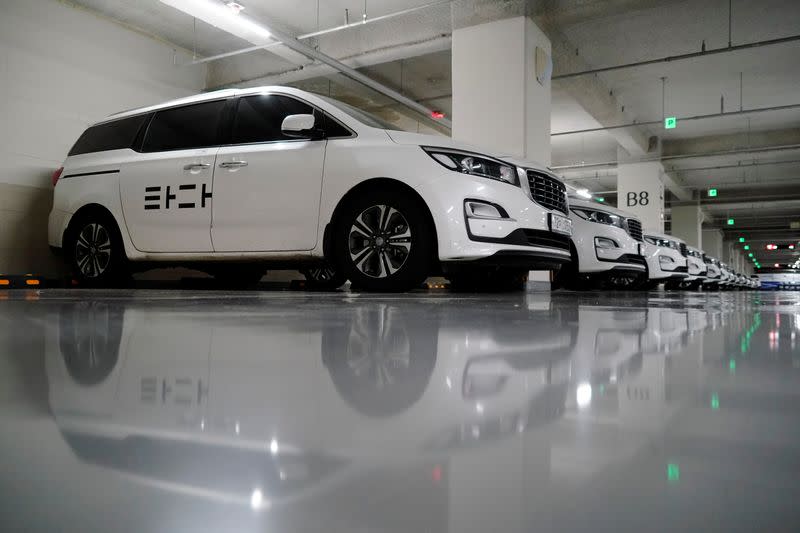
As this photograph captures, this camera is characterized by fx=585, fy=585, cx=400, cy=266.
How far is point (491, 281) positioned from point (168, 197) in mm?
3112

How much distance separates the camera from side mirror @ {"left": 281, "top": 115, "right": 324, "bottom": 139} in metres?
4.10

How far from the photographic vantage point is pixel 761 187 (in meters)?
25.1

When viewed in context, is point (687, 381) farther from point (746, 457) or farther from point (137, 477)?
point (137, 477)

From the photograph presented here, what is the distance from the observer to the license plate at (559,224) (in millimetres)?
4324

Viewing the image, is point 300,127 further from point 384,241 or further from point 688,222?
point 688,222

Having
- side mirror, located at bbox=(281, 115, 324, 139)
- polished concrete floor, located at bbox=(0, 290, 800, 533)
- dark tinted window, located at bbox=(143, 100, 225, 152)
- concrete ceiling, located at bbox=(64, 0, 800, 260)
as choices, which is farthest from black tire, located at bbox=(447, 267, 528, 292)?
concrete ceiling, located at bbox=(64, 0, 800, 260)

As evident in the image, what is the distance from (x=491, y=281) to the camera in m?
5.90

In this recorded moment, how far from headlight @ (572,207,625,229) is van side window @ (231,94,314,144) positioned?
11.7ft

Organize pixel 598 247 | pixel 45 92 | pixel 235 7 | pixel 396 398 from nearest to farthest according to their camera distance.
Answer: pixel 396 398
pixel 598 247
pixel 235 7
pixel 45 92

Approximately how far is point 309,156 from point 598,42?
911 centimetres

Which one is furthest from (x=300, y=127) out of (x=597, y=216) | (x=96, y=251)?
(x=597, y=216)

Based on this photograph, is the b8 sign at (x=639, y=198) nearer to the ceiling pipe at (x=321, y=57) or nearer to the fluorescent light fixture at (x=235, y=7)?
the ceiling pipe at (x=321, y=57)

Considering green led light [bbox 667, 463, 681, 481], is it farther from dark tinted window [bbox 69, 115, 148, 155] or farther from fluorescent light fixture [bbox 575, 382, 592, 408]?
dark tinted window [bbox 69, 115, 148, 155]

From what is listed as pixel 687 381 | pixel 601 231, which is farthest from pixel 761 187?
pixel 687 381
